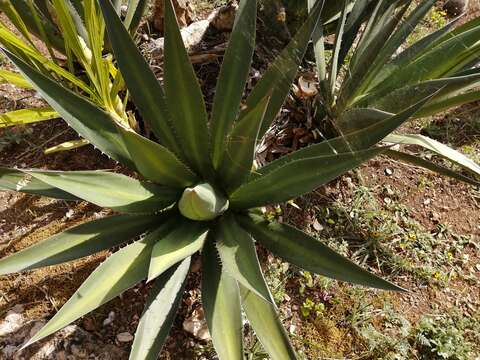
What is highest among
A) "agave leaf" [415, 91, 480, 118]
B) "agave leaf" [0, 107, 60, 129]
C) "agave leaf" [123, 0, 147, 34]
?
"agave leaf" [123, 0, 147, 34]

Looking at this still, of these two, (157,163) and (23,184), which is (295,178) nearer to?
(157,163)

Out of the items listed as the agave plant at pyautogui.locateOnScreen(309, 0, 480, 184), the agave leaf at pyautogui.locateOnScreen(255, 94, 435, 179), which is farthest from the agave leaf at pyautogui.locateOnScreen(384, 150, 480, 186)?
the agave leaf at pyautogui.locateOnScreen(255, 94, 435, 179)

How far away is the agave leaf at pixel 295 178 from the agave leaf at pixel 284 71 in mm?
182

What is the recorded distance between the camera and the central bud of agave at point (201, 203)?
3.45ft

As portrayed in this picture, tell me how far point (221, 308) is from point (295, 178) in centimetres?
40

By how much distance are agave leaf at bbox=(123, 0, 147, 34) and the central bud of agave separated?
1.00 m

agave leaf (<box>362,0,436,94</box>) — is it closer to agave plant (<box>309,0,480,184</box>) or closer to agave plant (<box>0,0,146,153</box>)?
agave plant (<box>309,0,480,184</box>)

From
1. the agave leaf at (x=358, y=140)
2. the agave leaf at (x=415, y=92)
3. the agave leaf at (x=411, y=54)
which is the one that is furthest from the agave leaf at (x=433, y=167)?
the agave leaf at (x=358, y=140)

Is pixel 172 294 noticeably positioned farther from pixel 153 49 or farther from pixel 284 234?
pixel 153 49

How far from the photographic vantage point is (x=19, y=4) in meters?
1.68

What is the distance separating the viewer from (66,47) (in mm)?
1593

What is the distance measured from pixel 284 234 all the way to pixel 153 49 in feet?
4.15

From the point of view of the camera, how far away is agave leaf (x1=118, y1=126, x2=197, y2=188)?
108cm

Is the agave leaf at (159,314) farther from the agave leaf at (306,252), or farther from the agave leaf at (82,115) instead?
the agave leaf at (82,115)
